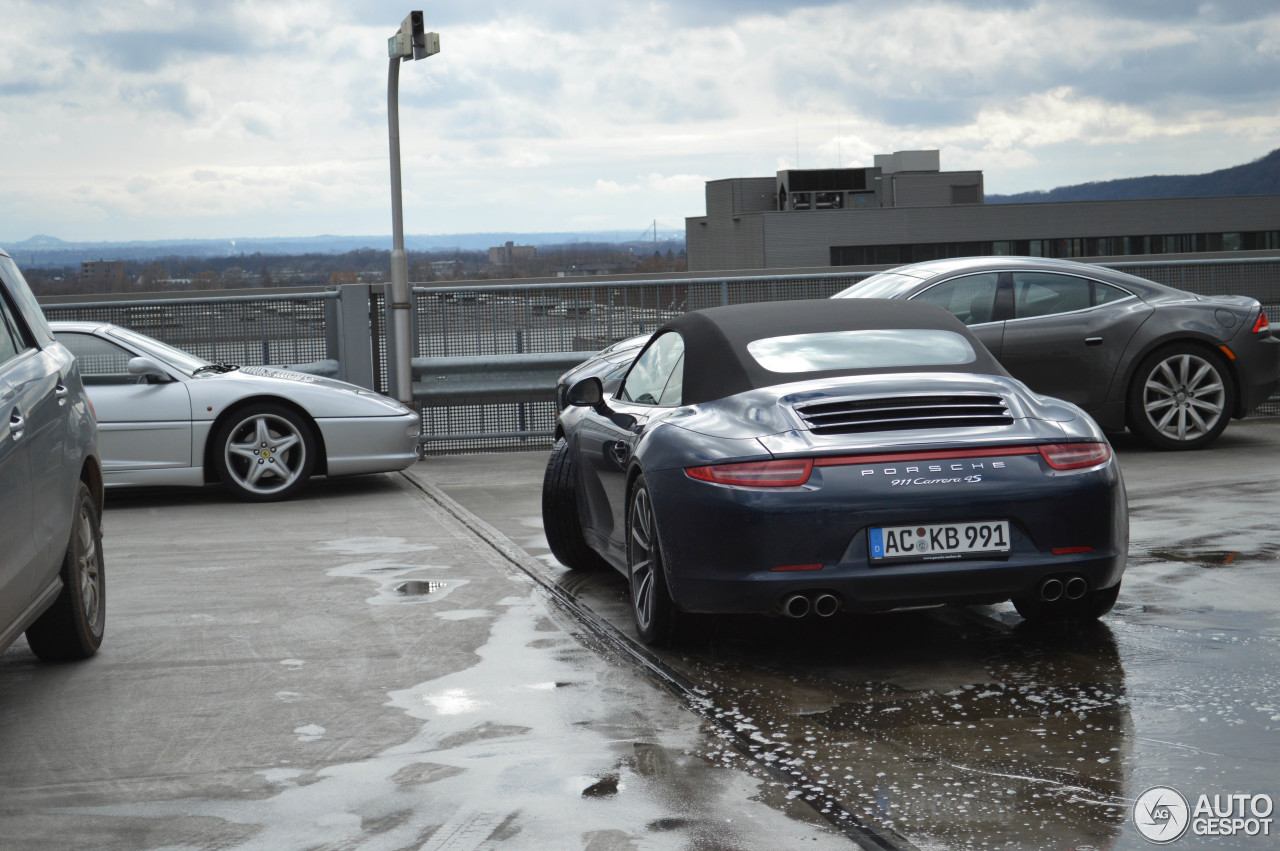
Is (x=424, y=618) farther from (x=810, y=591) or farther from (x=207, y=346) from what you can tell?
(x=207, y=346)

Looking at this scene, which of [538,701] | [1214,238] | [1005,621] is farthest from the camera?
[1214,238]

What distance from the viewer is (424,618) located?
6.38 meters

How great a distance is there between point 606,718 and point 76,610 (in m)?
2.25

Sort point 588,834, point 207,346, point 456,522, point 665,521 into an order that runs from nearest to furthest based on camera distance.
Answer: point 588,834
point 665,521
point 456,522
point 207,346

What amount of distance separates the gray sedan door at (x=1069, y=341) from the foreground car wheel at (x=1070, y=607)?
5.59 meters

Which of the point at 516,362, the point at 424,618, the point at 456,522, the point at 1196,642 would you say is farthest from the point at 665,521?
the point at 516,362

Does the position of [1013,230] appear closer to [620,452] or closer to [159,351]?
[159,351]

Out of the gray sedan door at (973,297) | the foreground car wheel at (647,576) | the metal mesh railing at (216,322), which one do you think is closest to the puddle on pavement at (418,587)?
the foreground car wheel at (647,576)

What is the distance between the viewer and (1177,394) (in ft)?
37.8

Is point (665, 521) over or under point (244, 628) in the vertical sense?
over

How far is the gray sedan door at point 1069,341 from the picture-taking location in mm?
11281

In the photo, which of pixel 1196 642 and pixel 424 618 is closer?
pixel 1196 642

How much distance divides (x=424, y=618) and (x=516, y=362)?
23.7ft

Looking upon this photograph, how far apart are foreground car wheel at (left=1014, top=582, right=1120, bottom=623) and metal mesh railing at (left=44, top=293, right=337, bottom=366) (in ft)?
28.6
